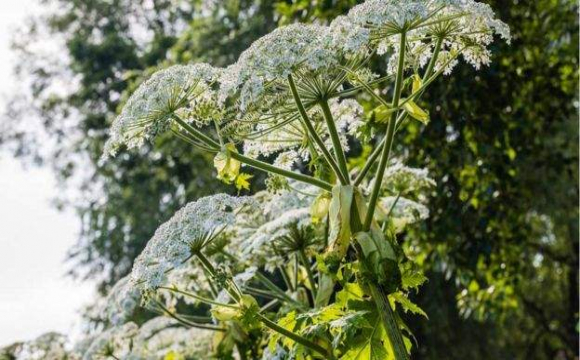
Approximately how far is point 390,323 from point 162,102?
3.03 feet

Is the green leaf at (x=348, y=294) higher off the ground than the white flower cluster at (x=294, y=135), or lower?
lower

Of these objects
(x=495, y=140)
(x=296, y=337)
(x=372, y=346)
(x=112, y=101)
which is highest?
(x=112, y=101)

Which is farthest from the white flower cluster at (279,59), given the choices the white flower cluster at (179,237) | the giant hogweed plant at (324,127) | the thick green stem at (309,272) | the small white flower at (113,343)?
the small white flower at (113,343)

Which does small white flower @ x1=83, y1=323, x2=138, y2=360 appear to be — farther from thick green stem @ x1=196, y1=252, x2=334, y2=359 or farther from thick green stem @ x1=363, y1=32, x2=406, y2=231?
thick green stem @ x1=363, y1=32, x2=406, y2=231

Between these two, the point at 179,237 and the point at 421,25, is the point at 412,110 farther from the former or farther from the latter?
the point at 179,237

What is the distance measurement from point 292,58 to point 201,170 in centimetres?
867

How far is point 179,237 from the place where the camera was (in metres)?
2.27

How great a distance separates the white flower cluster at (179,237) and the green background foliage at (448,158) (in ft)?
6.47

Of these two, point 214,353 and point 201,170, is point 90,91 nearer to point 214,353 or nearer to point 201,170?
point 201,170

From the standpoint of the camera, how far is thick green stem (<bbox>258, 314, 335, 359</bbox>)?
7.69 feet

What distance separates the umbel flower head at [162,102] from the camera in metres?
2.22

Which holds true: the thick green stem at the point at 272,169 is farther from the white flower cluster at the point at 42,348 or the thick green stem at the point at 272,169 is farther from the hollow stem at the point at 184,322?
the white flower cluster at the point at 42,348

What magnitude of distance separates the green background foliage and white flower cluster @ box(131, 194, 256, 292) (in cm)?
197

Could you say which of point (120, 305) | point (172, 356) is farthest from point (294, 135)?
point (172, 356)
